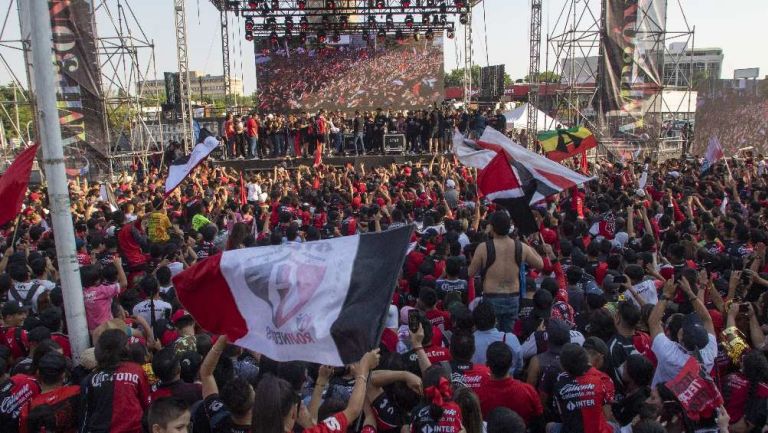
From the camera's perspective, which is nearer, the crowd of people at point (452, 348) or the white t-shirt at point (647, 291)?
the crowd of people at point (452, 348)

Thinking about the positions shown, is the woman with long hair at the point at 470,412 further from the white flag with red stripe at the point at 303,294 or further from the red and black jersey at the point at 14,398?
the red and black jersey at the point at 14,398

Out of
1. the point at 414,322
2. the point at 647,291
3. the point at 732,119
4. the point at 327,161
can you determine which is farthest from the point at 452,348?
the point at 732,119

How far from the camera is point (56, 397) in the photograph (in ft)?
11.6

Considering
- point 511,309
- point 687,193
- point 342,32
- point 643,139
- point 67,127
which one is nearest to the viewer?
point 511,309

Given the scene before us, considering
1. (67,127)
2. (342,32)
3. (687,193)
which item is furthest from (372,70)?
(687,193)

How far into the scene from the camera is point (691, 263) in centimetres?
638

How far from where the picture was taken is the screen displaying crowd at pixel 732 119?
19.1m

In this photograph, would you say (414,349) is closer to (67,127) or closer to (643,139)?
(67,127)

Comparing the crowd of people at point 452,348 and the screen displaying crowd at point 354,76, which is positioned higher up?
the screen displaying crowd at point 354,76

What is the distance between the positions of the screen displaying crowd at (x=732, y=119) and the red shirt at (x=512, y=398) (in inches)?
743

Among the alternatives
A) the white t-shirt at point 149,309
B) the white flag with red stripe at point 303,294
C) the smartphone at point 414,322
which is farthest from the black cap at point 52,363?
the smartphone at point 414,322

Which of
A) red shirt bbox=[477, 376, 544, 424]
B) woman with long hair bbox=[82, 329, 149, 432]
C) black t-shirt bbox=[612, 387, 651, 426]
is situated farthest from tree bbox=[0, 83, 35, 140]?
black t-shirt bbox=[612, 387, 651, 426]

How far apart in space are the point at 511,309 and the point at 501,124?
17667 mm

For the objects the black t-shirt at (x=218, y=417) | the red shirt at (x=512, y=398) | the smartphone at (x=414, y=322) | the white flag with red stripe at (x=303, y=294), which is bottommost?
the red shirt at (x=512, y=398)
